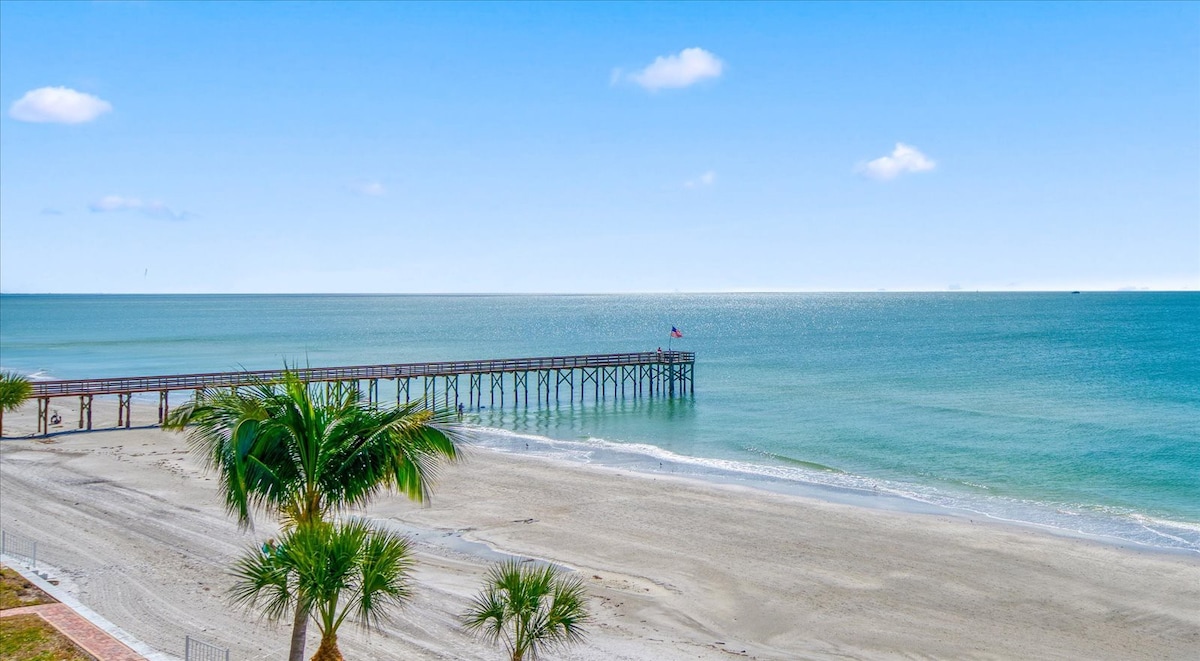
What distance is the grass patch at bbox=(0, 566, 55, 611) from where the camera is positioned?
16391mm

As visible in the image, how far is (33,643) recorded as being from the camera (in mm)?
14242

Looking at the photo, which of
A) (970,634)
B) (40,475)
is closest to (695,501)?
(970,634)

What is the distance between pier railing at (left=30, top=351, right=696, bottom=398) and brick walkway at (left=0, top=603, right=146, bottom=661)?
20.0 metres

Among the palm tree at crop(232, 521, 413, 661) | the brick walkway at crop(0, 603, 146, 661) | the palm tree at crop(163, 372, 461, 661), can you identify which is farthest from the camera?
the brick walkway at crop(0, 603, 146, 661)

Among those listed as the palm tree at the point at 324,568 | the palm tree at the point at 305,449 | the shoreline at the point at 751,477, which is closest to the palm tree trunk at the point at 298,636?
the palm tree at the point at 305,449

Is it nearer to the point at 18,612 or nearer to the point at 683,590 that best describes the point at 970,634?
the point at 683,590

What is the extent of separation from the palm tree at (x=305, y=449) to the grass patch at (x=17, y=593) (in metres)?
8.58

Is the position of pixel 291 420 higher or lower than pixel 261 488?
higher

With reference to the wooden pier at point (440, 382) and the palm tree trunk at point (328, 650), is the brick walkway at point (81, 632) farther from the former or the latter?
the wooden pier at point (440, 382)

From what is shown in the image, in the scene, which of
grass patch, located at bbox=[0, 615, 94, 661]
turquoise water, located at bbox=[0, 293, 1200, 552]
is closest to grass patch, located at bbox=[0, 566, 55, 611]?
grass patch, located at bbox=[0, 615, 94, 661]

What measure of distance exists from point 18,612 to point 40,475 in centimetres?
1808

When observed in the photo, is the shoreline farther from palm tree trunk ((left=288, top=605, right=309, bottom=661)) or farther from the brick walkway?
palm tree trunk ((left=288, top=605, right=309, bottom=661))

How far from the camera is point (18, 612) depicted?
51.9ft

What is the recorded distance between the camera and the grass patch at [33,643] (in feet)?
44.9
